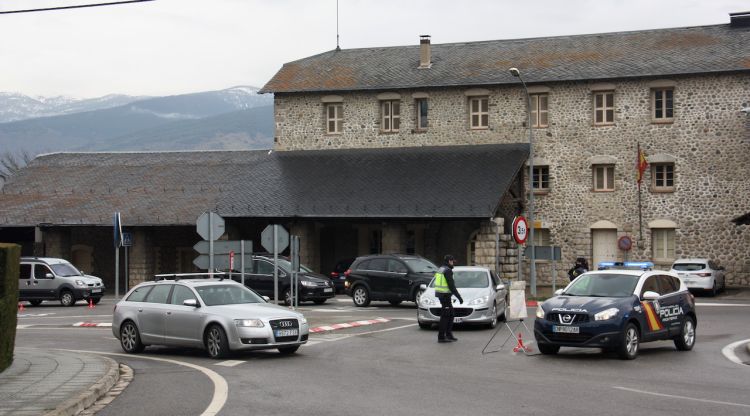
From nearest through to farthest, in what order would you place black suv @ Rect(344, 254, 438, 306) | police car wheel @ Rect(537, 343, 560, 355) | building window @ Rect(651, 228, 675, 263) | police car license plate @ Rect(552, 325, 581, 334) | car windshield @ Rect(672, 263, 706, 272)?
police car license plate @ Rect(552, 325, 581, 334)
police car wheel @ Rect(537, 343, 560, 355)
black suv @ Rect(344, 254, 438, 306)
car windshield @ Rect(672, 263, 706, 272)
building window @ Rect(651, 228, 675, 263)

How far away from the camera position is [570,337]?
1828 cm

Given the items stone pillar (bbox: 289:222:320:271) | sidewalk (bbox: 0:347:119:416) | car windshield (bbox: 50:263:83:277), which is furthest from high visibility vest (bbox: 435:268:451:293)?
stone pillar (bbox: 289:222:320:271)

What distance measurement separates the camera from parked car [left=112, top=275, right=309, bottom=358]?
18.7 metres

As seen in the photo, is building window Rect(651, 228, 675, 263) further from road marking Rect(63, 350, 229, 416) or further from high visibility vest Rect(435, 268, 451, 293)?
road marking Rect(63, 350, 229, 416)

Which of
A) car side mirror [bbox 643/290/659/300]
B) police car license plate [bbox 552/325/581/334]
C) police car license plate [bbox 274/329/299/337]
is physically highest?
car side mirror [bbox 643/290/659/300]

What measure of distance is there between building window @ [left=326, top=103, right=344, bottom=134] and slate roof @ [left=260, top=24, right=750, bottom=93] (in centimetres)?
98

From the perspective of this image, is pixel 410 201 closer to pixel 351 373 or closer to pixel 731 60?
pixel 731 60

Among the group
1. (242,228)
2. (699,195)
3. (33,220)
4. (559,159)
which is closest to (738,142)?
(699,195)

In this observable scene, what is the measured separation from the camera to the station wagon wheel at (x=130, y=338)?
20484mm

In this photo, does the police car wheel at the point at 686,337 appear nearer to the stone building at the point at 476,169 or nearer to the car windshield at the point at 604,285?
the car windshield at the point at 604,285

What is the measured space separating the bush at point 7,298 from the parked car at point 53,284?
23.8 meters

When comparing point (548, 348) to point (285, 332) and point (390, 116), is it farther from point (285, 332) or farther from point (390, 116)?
point (390, 116)

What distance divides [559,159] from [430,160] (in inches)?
223

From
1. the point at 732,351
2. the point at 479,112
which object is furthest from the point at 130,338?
the point at 479,112
